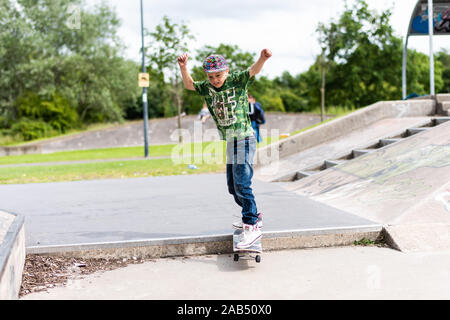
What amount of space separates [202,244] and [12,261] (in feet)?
5.68

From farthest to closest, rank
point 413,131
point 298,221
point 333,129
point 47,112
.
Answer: point 47,112 → point 333,129 → point 413,131 → point 298,221

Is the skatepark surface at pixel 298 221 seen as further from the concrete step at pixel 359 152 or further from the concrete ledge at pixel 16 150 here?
the concrete ledge at pixel 16 150

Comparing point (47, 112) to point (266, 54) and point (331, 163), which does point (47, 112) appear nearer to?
point (331, 163)

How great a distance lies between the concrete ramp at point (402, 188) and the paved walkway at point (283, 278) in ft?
1.15

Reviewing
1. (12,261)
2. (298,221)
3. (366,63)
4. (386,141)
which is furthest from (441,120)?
(366,63)

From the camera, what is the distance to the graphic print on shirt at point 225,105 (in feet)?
13.2

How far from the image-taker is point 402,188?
5.52 metres

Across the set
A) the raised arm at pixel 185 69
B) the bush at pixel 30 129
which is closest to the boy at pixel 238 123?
the raised arm at pixel 185 69

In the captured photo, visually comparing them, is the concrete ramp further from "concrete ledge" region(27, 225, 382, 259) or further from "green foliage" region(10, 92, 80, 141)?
"green foliage" region(10, 92, 80, 141)

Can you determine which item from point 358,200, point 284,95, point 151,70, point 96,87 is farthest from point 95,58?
point 358,200

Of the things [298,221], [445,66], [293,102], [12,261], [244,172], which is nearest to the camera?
[12,261]

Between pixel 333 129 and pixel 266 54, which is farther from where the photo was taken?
pixel 333 129

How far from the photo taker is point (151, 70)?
25.3 m
